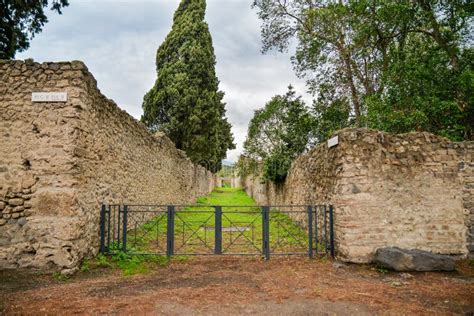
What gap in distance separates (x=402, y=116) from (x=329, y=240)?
462 cm

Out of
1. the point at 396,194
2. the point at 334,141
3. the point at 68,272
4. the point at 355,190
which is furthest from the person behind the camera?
the point at 334,141

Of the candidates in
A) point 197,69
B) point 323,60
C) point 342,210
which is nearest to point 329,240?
point 342,210

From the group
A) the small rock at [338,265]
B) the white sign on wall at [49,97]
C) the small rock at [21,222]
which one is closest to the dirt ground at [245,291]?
the small rock at [338,265]

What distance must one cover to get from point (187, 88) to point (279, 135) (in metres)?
5.51

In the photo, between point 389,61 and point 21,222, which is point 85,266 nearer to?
point 21,222

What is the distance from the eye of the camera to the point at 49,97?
18.9ft

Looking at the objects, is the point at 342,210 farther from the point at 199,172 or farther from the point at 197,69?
the point at 199,172

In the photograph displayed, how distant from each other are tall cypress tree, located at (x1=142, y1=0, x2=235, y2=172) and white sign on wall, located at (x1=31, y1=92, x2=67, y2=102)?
11.0m

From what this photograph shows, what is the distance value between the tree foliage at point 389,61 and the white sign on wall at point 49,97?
27.6 feet

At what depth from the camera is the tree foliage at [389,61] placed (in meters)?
9.18

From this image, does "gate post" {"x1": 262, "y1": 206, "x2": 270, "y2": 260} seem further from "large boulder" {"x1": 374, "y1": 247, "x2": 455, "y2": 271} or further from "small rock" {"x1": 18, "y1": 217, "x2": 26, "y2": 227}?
"small rock" {"x1": 18, "y1": 217, "x2": 26, "y2": 227}

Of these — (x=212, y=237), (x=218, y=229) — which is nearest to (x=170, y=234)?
(x=218, y=229)

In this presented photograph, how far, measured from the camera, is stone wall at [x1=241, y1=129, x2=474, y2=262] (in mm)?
6230

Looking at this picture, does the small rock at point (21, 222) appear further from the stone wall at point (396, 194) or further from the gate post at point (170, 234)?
the stone wall at point (396, 194)
